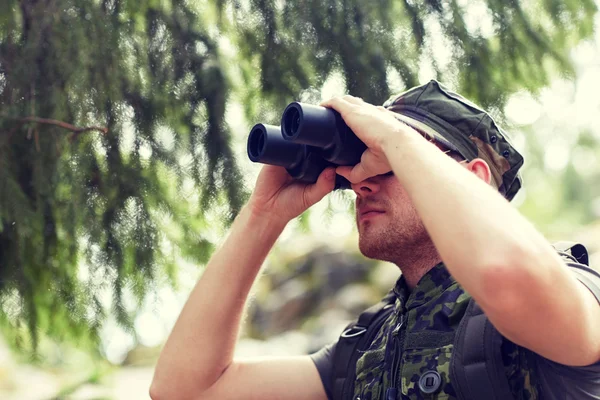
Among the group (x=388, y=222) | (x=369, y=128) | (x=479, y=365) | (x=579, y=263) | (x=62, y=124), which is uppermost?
(x=62, y=124)

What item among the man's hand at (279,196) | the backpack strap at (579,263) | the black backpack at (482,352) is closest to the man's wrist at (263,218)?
the man's hand at (279,196)

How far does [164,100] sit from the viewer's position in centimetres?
261

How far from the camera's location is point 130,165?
2582 mm

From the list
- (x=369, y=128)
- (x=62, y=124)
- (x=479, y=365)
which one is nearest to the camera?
(x=479, y=365)

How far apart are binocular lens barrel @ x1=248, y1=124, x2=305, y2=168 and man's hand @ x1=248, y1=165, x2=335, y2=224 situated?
0.15m

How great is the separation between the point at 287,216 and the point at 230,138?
1.73 ft

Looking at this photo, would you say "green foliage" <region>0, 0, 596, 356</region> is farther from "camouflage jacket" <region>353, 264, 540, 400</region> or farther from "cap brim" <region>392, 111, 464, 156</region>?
"camouflage jacket" <region>353, 264, 540, 400</region>

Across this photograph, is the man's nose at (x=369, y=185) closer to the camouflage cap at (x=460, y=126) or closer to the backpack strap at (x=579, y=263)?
the camouflage cap at (x=460, y=126)

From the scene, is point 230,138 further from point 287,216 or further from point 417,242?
point 417,242

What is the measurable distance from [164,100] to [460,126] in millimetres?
1091

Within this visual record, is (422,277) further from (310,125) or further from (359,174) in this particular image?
(310,125)

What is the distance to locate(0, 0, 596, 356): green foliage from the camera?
2498 mm

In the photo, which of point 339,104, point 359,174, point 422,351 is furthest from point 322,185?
point 422,351

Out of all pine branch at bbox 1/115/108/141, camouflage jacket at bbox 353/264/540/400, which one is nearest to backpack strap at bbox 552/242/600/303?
camouflage jacket at bbox 353/264/540/400
